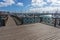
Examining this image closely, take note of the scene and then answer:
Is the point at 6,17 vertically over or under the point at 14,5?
under

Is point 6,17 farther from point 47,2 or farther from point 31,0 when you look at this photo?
point 47,2

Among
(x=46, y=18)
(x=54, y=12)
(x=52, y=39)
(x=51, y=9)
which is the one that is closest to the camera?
(x=52, y=39)

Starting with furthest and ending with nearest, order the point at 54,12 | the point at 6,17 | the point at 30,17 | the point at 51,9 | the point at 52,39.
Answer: the point at 51,9 < the point at 54,12 < the point at 30,17 < the point at 6,17 < the point at 52,39

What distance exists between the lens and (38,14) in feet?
16.7

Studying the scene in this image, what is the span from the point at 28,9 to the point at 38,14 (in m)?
0.59

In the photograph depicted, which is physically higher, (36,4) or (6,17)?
(36,4)

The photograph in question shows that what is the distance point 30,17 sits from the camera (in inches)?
184

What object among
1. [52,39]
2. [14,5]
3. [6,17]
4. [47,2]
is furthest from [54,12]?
A: [52,39]

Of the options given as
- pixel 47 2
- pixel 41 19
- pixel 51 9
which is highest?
pixel 47 2

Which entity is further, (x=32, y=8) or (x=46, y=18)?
(x=32, y=8)

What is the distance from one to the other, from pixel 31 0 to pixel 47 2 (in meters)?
0.94

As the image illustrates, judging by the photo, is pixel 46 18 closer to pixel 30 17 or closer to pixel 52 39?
pixel 30 17

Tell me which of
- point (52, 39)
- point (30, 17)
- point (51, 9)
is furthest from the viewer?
point (51, 9)

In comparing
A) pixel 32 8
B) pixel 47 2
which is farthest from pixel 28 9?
pixel 47 2
